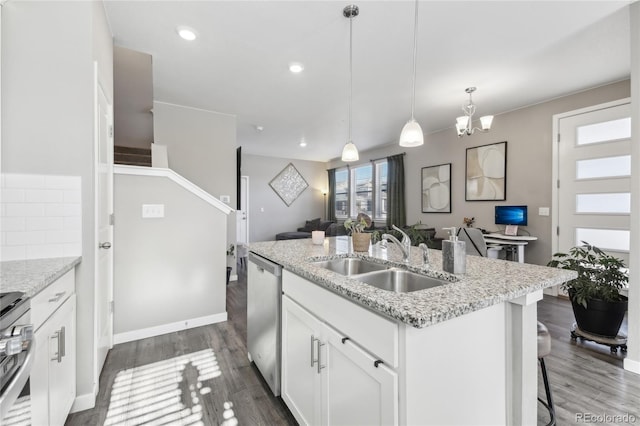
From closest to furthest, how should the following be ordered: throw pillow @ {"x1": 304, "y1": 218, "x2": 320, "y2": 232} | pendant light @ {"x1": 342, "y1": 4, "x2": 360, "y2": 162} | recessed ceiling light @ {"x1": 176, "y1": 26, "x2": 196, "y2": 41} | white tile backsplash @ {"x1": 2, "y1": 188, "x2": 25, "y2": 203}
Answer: white tile backsplash @ {"x1": 2, "y1": 188, "x2": 25, "y2": 203}, pendant light @ {"x1": 342, "y1": 4, "x2": 360, "y2": 162}, recessed ceiling light @ {"x1": 176, "y1": 26, "x2": 196, "y2": 41}, throw pillow @ {"x1": 304, "y1": 218, "x2": 320, "y2": 232}

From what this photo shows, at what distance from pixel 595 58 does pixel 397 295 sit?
11.6ft

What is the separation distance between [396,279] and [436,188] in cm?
429

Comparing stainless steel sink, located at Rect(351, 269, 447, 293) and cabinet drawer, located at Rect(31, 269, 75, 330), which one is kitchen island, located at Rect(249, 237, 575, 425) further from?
cabinet drawer, located at Rect(31, 269, 75, 330)

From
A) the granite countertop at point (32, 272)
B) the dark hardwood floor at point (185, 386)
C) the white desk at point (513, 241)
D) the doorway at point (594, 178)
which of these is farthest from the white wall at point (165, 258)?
the doorway at point (594, 178)

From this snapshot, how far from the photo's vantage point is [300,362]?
1.44 m

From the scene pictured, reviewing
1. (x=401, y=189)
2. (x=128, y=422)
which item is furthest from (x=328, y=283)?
(x=401, y=189)

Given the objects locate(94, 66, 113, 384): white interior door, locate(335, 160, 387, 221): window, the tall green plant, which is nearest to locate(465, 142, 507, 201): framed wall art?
the tall green plant

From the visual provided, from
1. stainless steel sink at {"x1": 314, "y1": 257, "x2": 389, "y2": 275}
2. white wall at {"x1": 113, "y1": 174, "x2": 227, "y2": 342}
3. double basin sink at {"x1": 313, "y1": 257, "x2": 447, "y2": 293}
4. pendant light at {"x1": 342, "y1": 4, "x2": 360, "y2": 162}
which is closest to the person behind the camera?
double basin sink at {"x1": 313, "y1": 257, "x2": 447, "y2": 293}

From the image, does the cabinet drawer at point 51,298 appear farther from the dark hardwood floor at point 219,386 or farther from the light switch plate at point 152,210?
the light switch plate at point 152,210

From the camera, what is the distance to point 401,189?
6000mm

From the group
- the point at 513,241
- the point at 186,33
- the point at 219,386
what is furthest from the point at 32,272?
the point at 513,241

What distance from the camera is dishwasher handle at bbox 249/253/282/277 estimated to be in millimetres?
1688

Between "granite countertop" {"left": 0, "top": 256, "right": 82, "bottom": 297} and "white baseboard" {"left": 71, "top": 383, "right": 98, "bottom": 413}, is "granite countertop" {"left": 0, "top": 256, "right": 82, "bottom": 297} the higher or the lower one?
the higher one

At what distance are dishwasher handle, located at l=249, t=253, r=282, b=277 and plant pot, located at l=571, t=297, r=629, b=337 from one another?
9.02 feet
